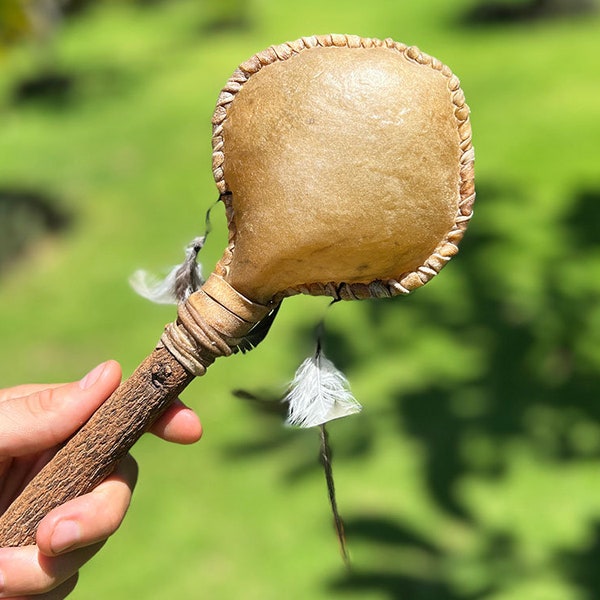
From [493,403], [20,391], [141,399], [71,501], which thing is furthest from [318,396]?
[493,403]

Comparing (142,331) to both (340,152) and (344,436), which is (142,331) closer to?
(344,436)

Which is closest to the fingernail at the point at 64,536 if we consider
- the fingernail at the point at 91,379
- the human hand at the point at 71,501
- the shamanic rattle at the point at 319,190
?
the human hand at the point at 71,501

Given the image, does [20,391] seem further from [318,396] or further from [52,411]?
[318,396]

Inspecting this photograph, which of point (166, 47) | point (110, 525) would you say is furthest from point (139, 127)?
point (110, 525)

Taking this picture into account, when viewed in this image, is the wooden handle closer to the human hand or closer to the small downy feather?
the human hand

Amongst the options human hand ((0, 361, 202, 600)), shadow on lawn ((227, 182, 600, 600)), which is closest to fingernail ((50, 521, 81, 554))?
human hand ((0, 361, 202, 600))
